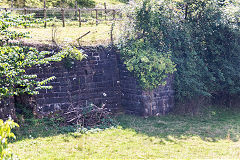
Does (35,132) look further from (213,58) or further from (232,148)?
(213,58)

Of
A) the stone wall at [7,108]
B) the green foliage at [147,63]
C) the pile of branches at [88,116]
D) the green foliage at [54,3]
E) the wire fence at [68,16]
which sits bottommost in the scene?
the pile of branches at [88,116]

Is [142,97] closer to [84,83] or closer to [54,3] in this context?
[84,83]

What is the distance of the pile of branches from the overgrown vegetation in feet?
6.59

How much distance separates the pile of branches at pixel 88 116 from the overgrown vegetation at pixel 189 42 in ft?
6.59

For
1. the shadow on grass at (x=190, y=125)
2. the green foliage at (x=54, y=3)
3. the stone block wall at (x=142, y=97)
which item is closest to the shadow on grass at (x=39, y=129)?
the shadow on grass at (x=190, y=125)

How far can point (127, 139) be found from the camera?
9852 millimetres

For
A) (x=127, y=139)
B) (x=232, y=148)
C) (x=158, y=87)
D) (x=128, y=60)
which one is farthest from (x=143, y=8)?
(x=232, y=148)

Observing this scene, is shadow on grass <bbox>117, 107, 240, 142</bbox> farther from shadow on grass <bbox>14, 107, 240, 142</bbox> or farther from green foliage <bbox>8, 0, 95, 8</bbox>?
green foliage <bbox>8, 0, 95, 8</bbox>

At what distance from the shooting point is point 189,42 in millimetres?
12883

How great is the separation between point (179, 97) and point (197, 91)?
0.86 m

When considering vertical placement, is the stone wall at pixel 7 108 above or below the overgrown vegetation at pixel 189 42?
below

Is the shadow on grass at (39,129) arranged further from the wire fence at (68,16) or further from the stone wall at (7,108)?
the wire fence at (68,16)

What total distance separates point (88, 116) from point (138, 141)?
2.49m

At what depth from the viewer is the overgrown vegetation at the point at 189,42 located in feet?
40.6
